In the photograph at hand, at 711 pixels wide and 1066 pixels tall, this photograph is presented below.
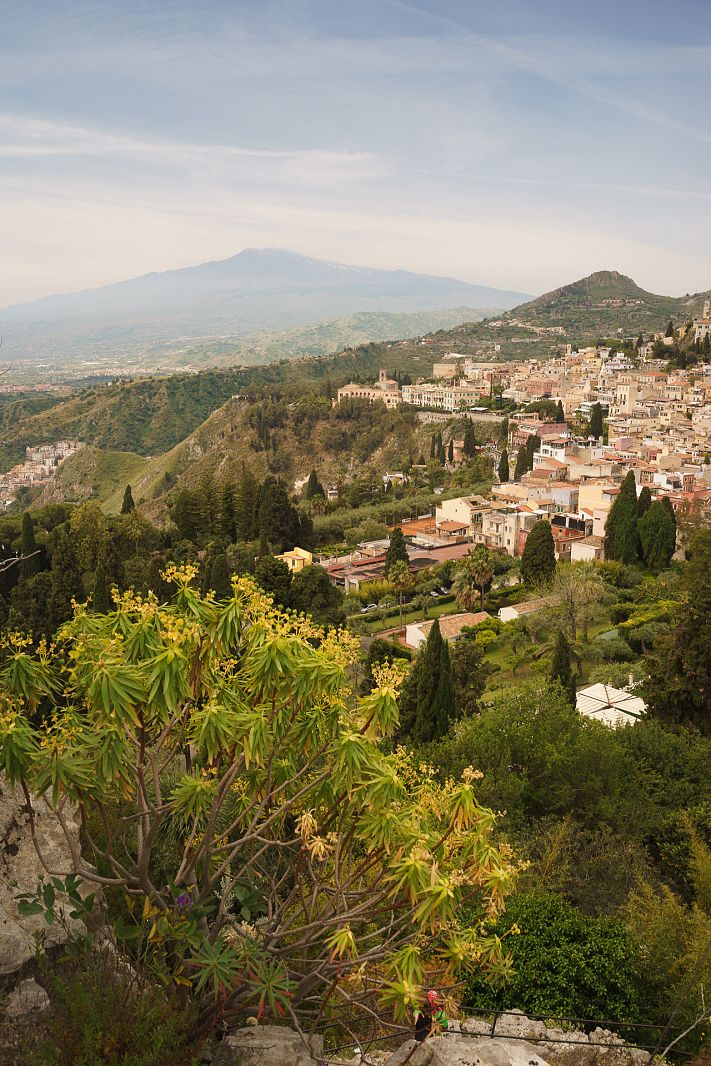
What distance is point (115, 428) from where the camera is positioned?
360ft

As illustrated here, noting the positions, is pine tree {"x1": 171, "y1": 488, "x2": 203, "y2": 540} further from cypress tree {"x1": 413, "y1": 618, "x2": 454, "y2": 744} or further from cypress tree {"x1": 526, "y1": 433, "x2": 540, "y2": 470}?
cypress tree {"x1": 413, "y1": 618, "x2": 454, "y2": 744}

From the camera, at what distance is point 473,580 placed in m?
34.2

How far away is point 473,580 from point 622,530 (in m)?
7.37

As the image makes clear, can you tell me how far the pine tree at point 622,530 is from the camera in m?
35.2

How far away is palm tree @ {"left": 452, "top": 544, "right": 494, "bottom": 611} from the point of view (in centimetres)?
3366

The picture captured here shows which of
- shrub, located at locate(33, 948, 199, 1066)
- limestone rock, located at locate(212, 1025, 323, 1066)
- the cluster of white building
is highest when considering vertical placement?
shrub, located at locate(33, 948, 199, 1066)

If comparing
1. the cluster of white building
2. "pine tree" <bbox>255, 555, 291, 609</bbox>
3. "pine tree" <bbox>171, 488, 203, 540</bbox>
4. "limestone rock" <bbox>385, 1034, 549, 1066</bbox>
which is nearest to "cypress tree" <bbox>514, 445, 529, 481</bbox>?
"pine tree" <bbox>171, 488, 203, 540</bbox>

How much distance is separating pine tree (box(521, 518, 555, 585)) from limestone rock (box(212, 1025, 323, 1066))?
100 feet

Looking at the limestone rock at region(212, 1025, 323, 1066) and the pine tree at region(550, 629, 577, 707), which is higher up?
the limestone rock at region(212, 1025, 323, 1066)

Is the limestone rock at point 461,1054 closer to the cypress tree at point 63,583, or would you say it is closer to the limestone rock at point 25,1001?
the limestone rock at point 25,1001

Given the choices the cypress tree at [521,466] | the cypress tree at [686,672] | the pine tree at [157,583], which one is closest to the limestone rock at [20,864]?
the cypress tree at [686,672]

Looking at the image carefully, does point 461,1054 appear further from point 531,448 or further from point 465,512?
point 531,448

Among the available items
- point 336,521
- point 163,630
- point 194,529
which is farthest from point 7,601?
point 163,630

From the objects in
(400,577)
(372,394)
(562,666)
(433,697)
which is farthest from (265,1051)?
(372,394)
